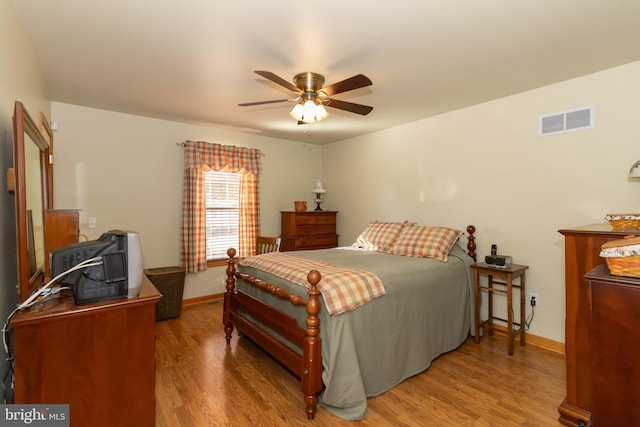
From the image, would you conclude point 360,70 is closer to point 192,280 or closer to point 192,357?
point 192,357

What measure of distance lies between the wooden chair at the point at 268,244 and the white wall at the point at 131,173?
39.4 inches

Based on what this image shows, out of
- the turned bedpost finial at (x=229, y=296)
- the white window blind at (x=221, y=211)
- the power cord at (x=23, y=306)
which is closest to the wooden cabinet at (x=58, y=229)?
the power cord at (x=23, y=306)

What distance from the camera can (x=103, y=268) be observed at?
140 cm

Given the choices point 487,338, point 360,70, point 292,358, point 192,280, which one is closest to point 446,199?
point 487,338

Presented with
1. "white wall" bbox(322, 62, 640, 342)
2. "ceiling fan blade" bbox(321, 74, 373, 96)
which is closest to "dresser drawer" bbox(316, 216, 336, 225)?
"white wall" bbox(322, 62, 640, 342)

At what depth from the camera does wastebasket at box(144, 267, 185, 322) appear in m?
3.65

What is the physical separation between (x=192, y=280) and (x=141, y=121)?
2124 mm

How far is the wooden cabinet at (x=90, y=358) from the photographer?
123cm

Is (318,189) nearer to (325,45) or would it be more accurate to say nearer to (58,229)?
(325,45)

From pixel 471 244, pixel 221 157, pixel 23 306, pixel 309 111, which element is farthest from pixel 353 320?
pixel 221 157

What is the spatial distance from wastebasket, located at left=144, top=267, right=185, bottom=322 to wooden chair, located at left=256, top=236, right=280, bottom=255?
0.97 metres

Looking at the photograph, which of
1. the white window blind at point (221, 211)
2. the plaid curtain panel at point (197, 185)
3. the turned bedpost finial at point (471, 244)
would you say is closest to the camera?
the turned bedpost finial at point (471, 244)

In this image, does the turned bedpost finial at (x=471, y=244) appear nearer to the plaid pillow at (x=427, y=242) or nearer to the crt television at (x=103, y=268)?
the plaid pillow at (x=427, y=242)

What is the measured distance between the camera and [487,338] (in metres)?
3.17
